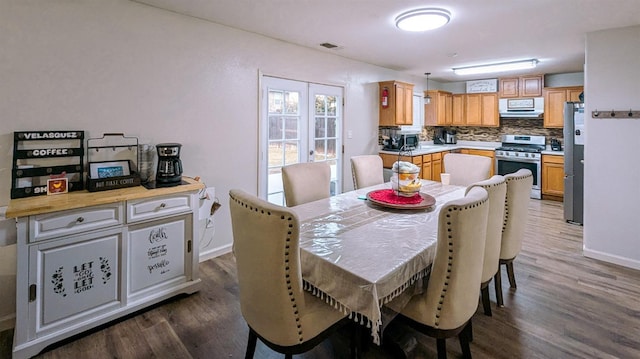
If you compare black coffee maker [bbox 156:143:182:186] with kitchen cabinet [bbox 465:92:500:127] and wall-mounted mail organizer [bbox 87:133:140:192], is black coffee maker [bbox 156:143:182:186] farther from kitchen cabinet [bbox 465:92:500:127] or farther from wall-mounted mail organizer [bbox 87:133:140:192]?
kitchen cabinet [bbox 465:92:500:127]

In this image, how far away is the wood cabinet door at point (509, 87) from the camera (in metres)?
6.34

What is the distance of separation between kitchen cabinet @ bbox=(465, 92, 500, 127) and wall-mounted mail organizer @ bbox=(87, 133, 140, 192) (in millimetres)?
6455

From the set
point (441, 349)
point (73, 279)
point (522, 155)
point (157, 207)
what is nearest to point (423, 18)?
point (441, 349)

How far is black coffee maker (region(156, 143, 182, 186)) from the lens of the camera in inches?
99.8

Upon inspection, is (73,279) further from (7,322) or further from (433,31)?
(433,31)

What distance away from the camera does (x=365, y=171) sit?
344 cm

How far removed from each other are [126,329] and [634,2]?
453 centimetres

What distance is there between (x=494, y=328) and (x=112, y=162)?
305 centimetres

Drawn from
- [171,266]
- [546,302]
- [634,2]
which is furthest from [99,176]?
[634,2]

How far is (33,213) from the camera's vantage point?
6.08 ft

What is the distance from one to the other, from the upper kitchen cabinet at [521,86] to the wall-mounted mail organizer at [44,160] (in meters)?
6.96

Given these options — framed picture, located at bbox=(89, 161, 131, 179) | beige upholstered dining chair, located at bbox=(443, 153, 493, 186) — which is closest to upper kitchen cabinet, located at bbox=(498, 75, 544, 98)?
beige upholstered dining chair, located at bbox=(443, 153, 493, 186)

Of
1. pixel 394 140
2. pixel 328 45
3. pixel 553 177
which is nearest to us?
pixel 328 45

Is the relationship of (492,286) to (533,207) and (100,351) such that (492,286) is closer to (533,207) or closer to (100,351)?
(100,351)
